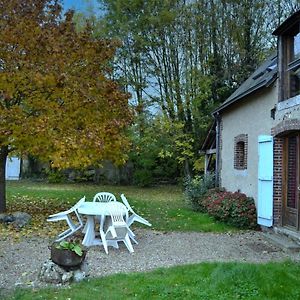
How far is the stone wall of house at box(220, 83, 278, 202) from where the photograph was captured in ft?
32.3

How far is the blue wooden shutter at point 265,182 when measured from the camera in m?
9.19

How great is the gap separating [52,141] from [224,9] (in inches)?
610

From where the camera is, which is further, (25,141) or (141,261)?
(25,141)

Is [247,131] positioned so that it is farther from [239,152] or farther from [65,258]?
[65,258]

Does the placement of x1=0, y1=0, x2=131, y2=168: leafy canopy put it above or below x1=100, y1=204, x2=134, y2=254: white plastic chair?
above

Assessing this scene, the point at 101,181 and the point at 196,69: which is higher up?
the point at 196,69

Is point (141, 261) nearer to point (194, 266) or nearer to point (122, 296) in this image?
point (194, 266)

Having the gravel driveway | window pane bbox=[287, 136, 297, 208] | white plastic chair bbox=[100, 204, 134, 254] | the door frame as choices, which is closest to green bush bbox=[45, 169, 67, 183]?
the gravel driveway

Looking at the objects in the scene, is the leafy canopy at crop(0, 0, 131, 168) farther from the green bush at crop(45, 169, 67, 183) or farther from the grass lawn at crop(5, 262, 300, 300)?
the green bush at crop(45, 169, 67, 183)

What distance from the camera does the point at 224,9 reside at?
21.6 metres

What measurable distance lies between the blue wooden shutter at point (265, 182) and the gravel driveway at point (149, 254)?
500 millimetres

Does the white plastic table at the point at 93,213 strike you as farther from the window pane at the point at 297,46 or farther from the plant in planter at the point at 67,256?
the window pane at the point at 297,46

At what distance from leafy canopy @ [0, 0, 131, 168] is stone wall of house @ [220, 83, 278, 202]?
336 cm

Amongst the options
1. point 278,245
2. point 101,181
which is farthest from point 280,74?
point 101,181
